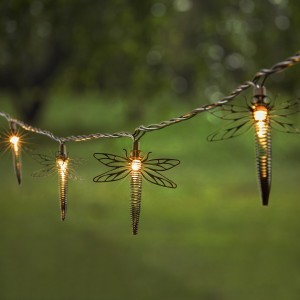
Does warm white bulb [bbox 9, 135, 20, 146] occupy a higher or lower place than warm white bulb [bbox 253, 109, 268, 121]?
higher

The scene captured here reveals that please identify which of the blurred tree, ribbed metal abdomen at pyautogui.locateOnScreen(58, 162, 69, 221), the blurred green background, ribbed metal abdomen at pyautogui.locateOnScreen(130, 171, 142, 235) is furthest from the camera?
the blurred tree

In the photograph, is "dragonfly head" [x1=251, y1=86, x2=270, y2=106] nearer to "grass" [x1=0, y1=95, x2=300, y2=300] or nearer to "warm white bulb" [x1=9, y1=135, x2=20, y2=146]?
"warm white bulb" [x1=9, y1=135, x2=20, y2=146]

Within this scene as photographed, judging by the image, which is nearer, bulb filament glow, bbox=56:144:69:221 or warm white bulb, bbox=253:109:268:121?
warm white bulb, bbox=253:109:268:121

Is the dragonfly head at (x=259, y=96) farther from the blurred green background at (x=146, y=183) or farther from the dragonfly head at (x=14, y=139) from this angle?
the blurred green background at (x=146, y=183)

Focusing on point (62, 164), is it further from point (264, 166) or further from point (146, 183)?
point (146, 183)

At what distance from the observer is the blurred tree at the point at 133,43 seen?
786 cm

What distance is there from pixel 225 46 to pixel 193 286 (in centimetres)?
669

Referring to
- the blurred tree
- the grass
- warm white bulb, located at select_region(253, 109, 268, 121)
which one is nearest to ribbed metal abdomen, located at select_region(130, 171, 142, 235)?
warm white bulb, located at select_region(253, 109, 268, 121)

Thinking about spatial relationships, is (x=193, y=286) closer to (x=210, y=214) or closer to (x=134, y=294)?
(x=134, y=294)

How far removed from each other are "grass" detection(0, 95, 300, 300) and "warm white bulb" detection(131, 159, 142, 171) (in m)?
2.79

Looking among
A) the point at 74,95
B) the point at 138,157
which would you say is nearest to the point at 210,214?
the point at 138,157

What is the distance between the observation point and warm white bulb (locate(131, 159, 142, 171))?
5.47 ft

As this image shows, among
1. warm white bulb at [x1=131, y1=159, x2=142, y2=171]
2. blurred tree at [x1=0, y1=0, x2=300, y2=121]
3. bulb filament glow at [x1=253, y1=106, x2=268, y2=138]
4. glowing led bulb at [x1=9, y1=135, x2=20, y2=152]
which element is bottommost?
warm white bulb at [x1=131, y1=159, x2=142, y2=171]

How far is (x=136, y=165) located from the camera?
1670mm
